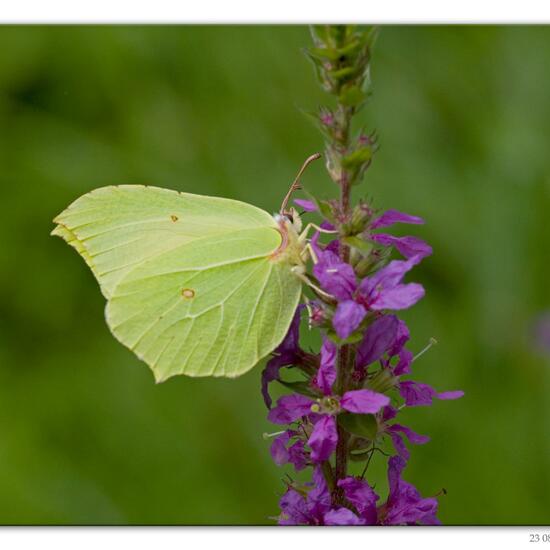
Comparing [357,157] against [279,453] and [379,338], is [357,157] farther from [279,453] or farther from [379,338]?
[279,453]

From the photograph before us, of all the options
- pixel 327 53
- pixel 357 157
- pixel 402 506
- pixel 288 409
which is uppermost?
pixel 327 53

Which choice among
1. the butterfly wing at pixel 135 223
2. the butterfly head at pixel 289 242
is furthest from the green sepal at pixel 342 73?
the butterfly wing at pixel 135 223

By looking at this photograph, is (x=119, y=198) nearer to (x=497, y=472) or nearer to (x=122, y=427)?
(x=122, y=427)

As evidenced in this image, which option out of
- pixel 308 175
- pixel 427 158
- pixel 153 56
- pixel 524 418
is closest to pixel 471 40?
pixel 427 158

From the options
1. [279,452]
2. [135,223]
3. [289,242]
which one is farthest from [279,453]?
[135,223]

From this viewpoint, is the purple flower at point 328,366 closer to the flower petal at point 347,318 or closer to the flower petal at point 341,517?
the flower petal at point 347,318

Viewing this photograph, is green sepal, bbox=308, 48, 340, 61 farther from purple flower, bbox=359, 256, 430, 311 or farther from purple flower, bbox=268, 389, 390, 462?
purple flower, bbox=268, 389, 390, 462
